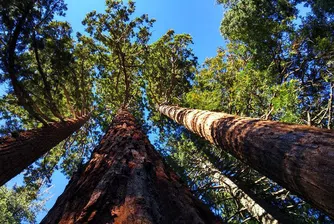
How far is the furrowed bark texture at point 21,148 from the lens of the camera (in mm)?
4730

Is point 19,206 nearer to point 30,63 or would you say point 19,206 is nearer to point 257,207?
point 30,63

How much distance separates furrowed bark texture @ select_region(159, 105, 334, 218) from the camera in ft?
7.02

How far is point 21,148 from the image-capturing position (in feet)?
17.2

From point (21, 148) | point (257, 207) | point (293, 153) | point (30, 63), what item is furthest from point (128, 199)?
point (30, 63)

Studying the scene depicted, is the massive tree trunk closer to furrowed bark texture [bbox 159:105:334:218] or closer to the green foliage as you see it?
furrowed bark texture [bbox 159:105:334:218]

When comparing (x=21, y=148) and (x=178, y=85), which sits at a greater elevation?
(x=178, y=85)

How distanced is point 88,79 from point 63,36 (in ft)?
14.9

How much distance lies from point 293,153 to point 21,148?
4.83m

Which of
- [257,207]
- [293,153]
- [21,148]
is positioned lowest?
[293,153]

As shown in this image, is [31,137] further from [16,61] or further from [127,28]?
[127,28]

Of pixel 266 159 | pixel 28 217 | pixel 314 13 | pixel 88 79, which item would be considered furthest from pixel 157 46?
pixel 28 217

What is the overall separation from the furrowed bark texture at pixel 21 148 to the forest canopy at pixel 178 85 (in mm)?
40

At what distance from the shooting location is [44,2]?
7.00m

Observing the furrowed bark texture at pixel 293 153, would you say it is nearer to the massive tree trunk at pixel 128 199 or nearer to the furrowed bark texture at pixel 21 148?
the massive tree trunk at pixel 128 199
